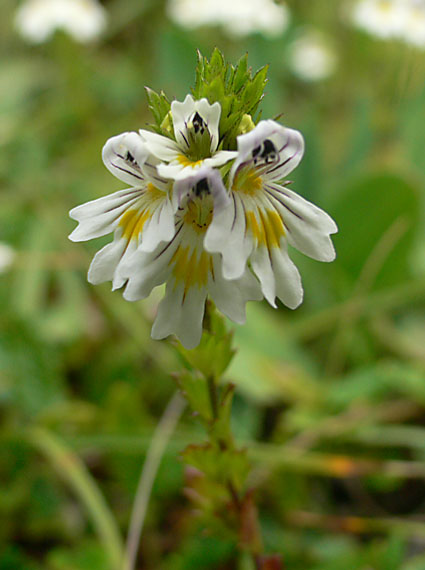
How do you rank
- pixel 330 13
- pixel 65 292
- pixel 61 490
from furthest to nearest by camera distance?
pixel 330 13
pixel 65 292
pixel 61 490

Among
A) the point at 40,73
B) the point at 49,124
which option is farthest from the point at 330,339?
the point at 40,73

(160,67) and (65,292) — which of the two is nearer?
(65,292)

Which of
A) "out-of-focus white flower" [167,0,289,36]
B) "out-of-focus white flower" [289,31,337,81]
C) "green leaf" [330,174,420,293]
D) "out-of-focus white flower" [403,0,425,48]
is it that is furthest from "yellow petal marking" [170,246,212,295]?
"out-of-focus white flower" [289,31,337,81]

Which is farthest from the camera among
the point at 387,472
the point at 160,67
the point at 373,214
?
the point at 160,67

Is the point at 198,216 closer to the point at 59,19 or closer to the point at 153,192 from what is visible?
the point at 153,192

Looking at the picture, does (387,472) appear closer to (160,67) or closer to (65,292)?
(65,292)

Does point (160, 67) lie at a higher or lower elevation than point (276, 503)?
higher

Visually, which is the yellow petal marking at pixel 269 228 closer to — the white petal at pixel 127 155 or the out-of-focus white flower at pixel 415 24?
the white petal at pixel 127 155

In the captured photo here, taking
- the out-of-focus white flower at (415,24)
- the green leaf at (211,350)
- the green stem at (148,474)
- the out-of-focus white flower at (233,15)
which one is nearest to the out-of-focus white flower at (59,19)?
the out-of-focus white flower at (233,15)
